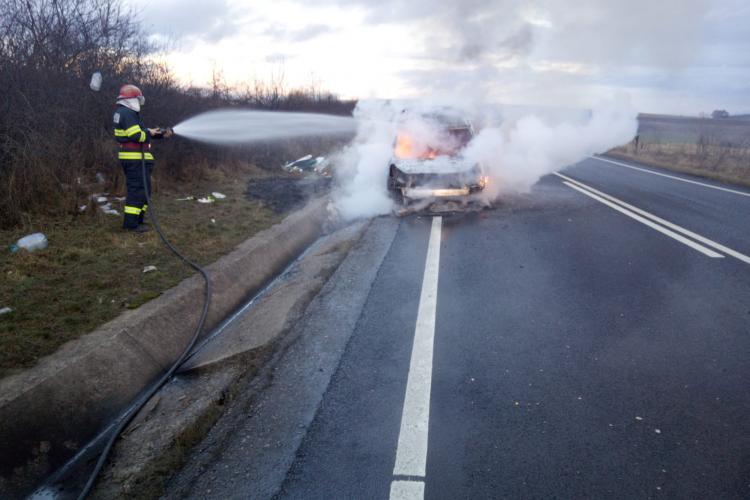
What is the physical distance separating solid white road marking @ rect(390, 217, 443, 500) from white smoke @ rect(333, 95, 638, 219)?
6.77 meters

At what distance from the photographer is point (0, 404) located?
350 centimetres

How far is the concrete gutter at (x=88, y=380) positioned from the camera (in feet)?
11.5

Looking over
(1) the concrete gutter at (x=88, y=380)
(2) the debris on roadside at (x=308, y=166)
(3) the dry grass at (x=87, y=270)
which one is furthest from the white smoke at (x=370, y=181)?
(1) the concrete gutter at (x=88, y=380)

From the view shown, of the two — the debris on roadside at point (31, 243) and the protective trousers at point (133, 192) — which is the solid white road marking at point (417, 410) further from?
the debris on roadside at point (31, 243)

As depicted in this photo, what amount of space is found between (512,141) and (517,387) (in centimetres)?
981

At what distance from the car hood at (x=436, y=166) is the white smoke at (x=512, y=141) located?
1.02 metres

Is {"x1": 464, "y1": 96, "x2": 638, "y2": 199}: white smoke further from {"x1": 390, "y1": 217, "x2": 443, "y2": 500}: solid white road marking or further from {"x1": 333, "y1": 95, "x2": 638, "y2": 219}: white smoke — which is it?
{"x1": 390, "y1": 217, "x2": 443, "y2": 500}: solid white road marking

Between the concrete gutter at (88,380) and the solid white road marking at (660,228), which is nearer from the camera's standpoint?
the concrete gutter at (88,380)

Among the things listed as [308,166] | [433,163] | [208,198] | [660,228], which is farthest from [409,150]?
[308,166]

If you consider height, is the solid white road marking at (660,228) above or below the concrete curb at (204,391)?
above

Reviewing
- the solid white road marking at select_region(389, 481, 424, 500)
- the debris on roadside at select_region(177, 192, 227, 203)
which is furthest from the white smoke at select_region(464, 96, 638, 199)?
the solid white road marking at select_region(389, 481, 424, 500)

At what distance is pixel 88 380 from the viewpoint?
4180 mm

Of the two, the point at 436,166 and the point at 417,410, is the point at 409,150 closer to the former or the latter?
the point at 436,166

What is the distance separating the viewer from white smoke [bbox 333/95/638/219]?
12.0 meters
